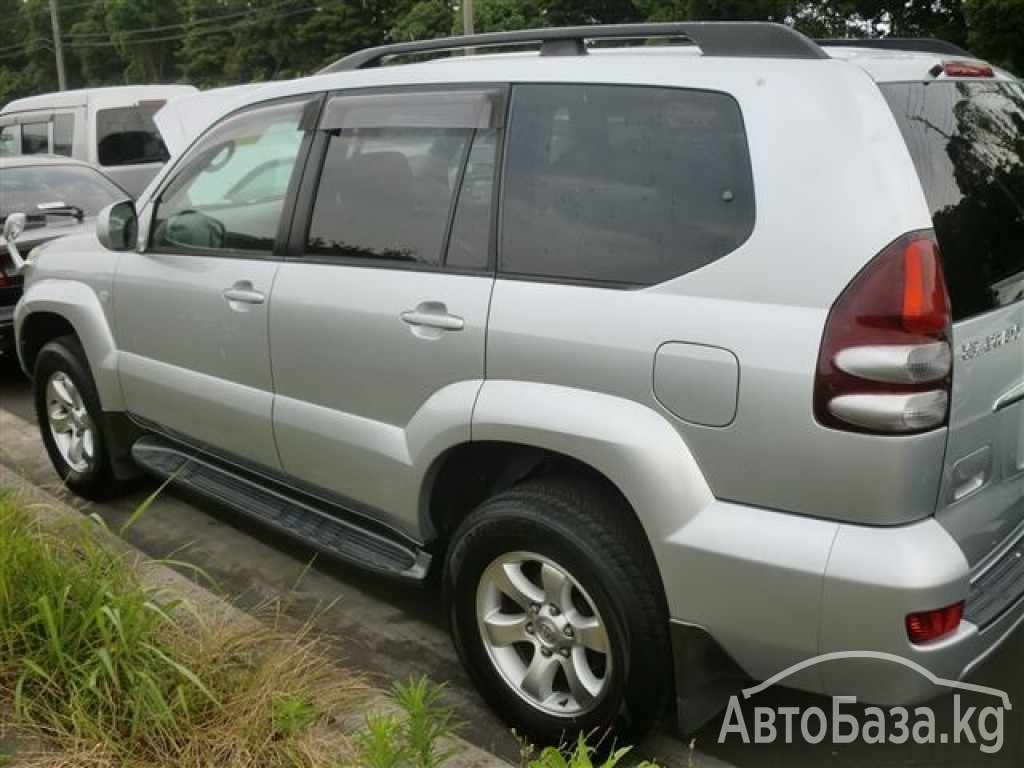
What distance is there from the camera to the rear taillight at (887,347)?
221cm

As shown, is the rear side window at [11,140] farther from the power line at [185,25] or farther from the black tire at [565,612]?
the power line at [185,25]

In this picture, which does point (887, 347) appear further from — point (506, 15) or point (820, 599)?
point (506, 15)

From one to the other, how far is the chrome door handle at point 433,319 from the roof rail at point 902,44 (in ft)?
4.60

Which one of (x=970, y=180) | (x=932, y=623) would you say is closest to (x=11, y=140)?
(x=970, y=180)

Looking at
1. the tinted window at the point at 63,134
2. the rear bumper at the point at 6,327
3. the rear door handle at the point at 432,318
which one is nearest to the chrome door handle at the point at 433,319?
the rear door handle at the point at 432,318

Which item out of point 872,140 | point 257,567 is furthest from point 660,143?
point 257,567

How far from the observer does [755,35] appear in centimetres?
253

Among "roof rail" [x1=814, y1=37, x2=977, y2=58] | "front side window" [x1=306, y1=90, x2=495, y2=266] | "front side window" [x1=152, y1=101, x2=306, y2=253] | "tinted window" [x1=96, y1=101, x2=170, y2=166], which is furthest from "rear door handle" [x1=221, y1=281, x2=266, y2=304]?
"tinted window" [x1=96, y1=101, x2=170, y2=166]

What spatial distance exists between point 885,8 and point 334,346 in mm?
20466

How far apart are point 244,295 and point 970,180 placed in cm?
237

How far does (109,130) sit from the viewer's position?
36.5 feet

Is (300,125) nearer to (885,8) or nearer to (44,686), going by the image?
(44,686)

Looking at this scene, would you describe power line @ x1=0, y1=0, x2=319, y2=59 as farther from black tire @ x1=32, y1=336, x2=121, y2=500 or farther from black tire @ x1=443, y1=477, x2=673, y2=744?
black tire @ x1=443, y1=477, x2=673, y2=744

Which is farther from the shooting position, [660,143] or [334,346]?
[334,346]
